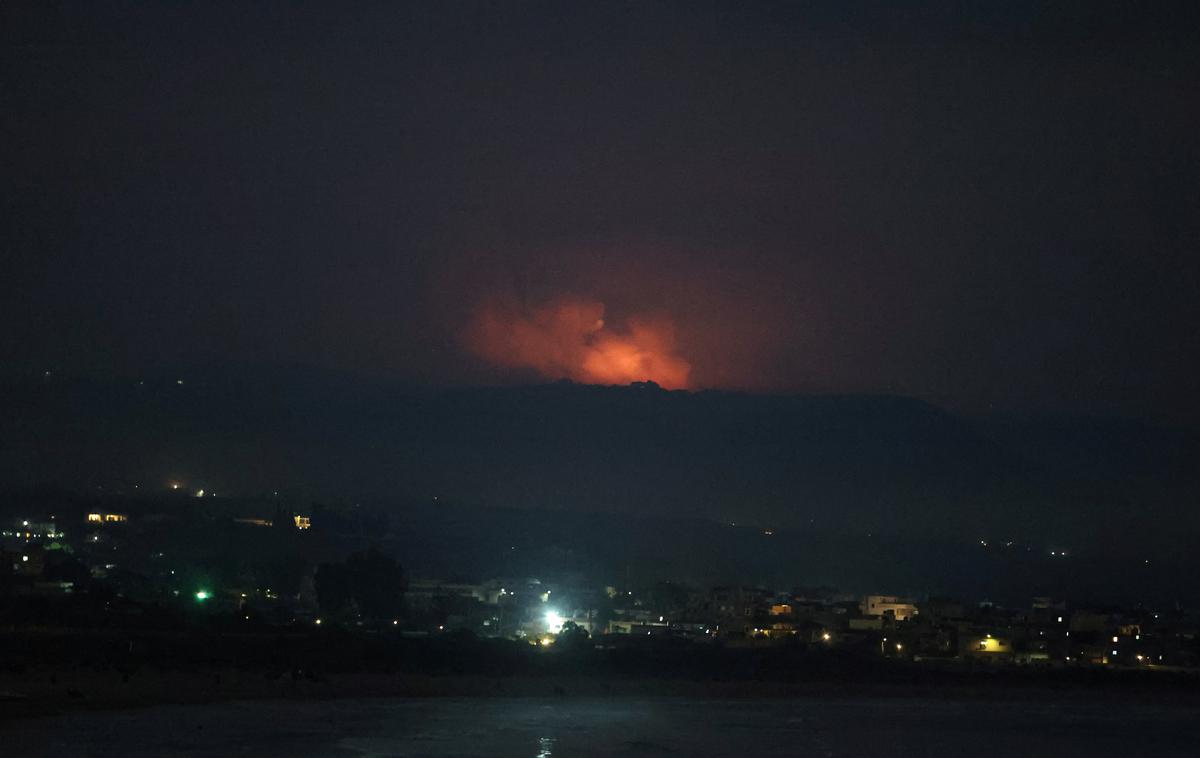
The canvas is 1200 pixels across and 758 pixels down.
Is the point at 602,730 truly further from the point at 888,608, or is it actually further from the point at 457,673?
the point at 888,608

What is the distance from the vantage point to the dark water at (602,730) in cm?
3456

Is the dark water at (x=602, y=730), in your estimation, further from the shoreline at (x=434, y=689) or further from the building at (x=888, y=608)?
the building at (x=888, y=608)

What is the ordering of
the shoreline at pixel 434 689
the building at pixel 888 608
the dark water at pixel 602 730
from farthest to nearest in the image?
the building at pixel 888 608
the shoreline at pixel 434 689
the dark water at pixel 602 730

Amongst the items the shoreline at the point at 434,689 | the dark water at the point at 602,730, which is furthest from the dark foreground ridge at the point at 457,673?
the dark water at the point at 602,730

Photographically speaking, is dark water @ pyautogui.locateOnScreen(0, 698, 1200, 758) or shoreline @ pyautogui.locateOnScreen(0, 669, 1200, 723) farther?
shoreline @ pyautogui.locateOnScreen(0, 669, 1200, 723)

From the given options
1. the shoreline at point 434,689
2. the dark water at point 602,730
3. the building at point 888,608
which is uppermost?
the building at point 888,608

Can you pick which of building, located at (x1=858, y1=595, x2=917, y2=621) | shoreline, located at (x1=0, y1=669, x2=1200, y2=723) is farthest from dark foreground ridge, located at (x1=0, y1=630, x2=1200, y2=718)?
building, located at (x1=858, y1=595, x2=917, y2=621)

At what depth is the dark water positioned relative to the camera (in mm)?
34562

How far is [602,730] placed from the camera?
39.5m

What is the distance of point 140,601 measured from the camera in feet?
198

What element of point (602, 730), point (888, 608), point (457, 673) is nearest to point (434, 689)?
point (457, 673)

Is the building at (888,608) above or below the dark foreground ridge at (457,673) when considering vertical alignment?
above

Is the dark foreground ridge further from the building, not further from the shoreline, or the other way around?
the building

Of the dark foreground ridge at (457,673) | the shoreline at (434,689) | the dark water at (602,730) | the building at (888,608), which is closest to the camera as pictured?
the dark water at (602,730)
